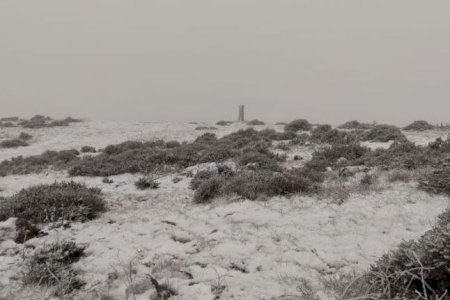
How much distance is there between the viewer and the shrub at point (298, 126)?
56.9 ft

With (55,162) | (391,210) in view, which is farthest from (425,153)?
(55,162)

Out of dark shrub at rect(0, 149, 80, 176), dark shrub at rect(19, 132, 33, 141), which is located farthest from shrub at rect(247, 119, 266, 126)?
dark shrub at rect(19, 132, 33, 141)

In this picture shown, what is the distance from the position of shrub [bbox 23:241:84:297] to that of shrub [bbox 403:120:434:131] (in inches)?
581

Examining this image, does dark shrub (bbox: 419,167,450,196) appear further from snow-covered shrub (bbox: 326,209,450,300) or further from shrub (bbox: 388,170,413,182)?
snow-covered shrub (bbox: 326,209,450,300)

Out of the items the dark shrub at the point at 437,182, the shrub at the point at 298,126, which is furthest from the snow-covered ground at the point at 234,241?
the shrub at the point at 298,126

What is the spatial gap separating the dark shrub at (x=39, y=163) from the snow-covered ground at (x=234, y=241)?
5.95 m

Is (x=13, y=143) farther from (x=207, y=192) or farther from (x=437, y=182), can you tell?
(x=437, y=182)

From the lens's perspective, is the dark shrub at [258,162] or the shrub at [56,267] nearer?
the shrub at [56,267]

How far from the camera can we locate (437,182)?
262 inches

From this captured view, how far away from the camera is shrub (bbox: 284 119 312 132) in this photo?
56.9 ft

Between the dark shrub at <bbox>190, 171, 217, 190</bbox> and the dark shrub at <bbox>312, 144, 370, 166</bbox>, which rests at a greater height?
the dark shrub at <bbox>312, 144, 370, 166</bbox>

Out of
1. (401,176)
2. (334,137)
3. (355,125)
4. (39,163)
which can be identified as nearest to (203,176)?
(401,176)

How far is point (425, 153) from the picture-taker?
29.8 feet

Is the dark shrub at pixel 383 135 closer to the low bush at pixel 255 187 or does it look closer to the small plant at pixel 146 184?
the low bush at pixel 255 187
